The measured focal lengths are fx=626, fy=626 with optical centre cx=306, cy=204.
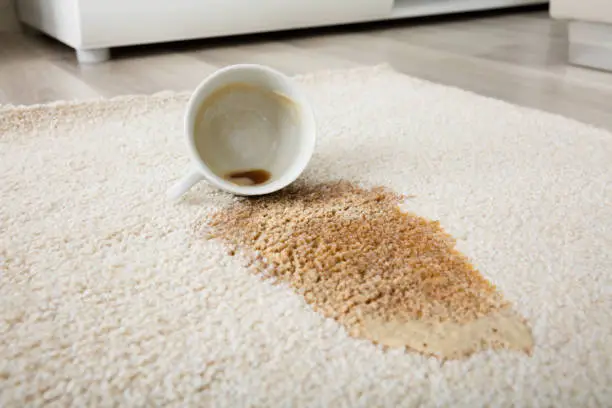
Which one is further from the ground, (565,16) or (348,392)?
(565,16)

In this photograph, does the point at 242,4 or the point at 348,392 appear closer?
the point at 348,392

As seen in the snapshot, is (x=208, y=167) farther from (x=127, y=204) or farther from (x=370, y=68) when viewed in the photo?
(x=370, y=68)

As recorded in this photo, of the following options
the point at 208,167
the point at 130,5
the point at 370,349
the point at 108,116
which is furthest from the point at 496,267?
the point at 130,5

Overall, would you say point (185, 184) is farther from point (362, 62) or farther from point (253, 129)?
point (362, 62)

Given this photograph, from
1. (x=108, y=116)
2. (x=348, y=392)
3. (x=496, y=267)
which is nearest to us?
(x=348, y=392)

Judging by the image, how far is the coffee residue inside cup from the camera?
0.91 m

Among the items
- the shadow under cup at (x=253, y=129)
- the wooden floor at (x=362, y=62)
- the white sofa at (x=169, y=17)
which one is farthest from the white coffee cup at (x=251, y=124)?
the white sofa at (x=169, y=17)

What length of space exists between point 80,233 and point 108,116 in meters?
0.55

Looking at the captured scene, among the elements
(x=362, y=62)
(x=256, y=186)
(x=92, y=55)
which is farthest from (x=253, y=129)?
(x=92, y=55)

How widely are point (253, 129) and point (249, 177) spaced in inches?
3.1

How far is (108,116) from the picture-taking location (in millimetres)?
1284

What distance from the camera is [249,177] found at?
3.02ft

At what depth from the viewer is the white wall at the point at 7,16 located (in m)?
2.60

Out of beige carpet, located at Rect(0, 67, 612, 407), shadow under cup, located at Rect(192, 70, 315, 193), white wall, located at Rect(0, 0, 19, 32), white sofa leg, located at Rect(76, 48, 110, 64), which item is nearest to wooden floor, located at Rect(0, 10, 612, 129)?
white sofa leg, located at Rect(76, 48, 110, 64)
